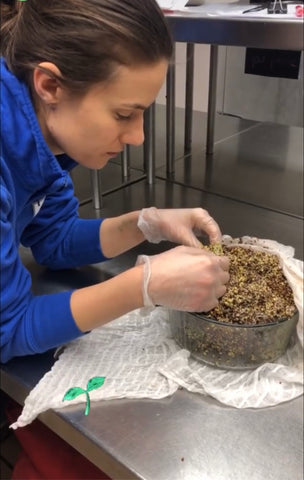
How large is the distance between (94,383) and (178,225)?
0.90 ft

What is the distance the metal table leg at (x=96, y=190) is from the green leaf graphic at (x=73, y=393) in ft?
1.87

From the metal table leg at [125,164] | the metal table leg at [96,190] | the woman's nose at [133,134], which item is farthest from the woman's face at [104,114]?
the metal table leg at [125,164]

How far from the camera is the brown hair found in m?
0.53

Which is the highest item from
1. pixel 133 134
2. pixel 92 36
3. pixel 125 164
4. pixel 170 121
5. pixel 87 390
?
pixel 92 36

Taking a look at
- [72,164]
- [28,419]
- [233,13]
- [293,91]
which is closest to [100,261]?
[72,164]

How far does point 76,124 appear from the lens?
589 millimetres

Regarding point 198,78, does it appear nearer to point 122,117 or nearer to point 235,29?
point 235,29

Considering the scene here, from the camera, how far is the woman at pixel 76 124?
54 centimetres

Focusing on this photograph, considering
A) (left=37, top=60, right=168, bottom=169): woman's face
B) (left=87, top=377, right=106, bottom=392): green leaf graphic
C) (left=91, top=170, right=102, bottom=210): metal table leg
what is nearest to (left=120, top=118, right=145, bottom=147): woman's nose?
(left=37, top=60, right=168, bottom=169): woman's face

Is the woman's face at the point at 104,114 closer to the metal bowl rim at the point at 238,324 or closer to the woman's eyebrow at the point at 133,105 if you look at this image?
the woman's eyebrow at the point at 133,105

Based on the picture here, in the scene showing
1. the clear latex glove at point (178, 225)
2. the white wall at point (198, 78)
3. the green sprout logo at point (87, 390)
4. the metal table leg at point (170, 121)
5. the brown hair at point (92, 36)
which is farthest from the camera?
the white wall at point (198, 78)

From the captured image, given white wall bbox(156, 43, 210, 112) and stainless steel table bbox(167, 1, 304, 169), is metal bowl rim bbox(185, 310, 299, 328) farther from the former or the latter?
white wall bbox(156, 43, 210, 112)

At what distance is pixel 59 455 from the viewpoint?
0.79 meters

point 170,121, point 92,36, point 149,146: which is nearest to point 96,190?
point 149,146
